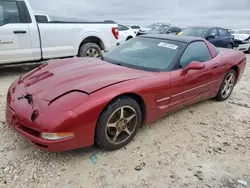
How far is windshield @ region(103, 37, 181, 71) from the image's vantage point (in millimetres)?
3279

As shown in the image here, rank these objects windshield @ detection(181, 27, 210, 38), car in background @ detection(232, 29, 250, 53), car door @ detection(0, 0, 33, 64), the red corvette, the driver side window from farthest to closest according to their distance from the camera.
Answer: car in background @ detection(232, 29, 250, 53)
windshield @ detection(181, 27, 210, 38)
car door @ detection(0, 0, 33, 64)
the driver side window
the red corvette

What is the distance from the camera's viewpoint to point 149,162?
262 cm

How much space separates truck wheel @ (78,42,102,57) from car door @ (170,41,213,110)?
3.21 meters

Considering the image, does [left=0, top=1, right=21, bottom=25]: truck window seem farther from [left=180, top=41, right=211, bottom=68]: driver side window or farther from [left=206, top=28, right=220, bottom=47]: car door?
[left=206, top=28, right=220, bottom=47]: car door

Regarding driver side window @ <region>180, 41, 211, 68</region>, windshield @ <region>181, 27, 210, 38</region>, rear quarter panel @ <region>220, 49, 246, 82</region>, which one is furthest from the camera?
windshield @ <region>181, 27, 210, 38</region>

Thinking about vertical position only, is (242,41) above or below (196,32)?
below

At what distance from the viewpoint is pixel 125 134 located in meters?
2.85

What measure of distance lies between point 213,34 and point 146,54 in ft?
27.7

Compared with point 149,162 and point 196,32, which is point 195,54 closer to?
point 149,162

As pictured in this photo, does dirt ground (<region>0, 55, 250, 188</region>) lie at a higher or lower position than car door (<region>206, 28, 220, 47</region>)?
lower

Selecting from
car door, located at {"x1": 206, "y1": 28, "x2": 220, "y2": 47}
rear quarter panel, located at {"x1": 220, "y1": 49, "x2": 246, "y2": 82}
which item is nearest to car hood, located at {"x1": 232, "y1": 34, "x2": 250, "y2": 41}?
car door, located at {"x1": 206, "y1": 28, "x2": 220, "y2": 47}

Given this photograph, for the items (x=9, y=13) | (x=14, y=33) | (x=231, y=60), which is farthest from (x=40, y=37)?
(x=231, y=60)

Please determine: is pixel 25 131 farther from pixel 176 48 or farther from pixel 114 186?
pixel 176 48

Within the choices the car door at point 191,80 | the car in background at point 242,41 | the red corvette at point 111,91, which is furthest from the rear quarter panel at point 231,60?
the car in background at point 242,41
